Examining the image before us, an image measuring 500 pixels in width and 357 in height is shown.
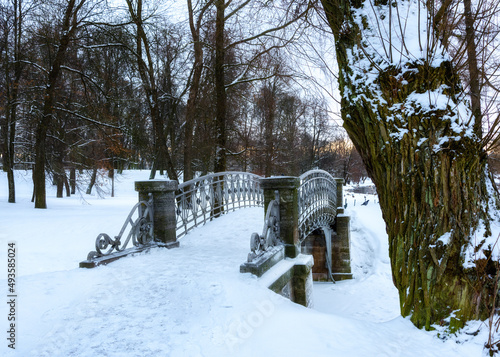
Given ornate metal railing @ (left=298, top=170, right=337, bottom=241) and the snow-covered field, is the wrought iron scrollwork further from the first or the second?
ornate metal railing @ (left=298, top=170, right=337, bottom=241)

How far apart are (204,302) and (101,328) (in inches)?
38.5

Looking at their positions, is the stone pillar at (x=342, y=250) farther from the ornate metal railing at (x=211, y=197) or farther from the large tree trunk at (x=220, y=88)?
the large tree trunk at (x=220, y=88)

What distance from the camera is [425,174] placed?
325cm

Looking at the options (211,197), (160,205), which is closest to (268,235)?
(160,205)

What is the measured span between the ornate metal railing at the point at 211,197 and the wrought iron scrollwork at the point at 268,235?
6.65 feet

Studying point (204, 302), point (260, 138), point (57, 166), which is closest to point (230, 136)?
point (260, 138)

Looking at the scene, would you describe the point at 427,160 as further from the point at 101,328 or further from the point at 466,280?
the point at 101,328

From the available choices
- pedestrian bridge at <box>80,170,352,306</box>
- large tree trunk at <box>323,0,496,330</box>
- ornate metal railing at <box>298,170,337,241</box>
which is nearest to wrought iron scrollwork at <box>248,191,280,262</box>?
pedestrian bridge at <box>80,170,352,306</box>

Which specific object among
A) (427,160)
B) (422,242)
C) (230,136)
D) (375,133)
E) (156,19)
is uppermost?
(156,19)

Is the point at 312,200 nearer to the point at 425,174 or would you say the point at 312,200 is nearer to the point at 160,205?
the point at 160,205

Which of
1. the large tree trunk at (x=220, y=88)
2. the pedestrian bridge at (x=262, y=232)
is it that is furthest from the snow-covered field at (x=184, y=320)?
Answer: the large tree trunk at (x=220, y=88)

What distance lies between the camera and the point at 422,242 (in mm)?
3268

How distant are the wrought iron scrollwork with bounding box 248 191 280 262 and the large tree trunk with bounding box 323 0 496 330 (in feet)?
5.72

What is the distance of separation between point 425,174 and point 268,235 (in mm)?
Result: 2721
